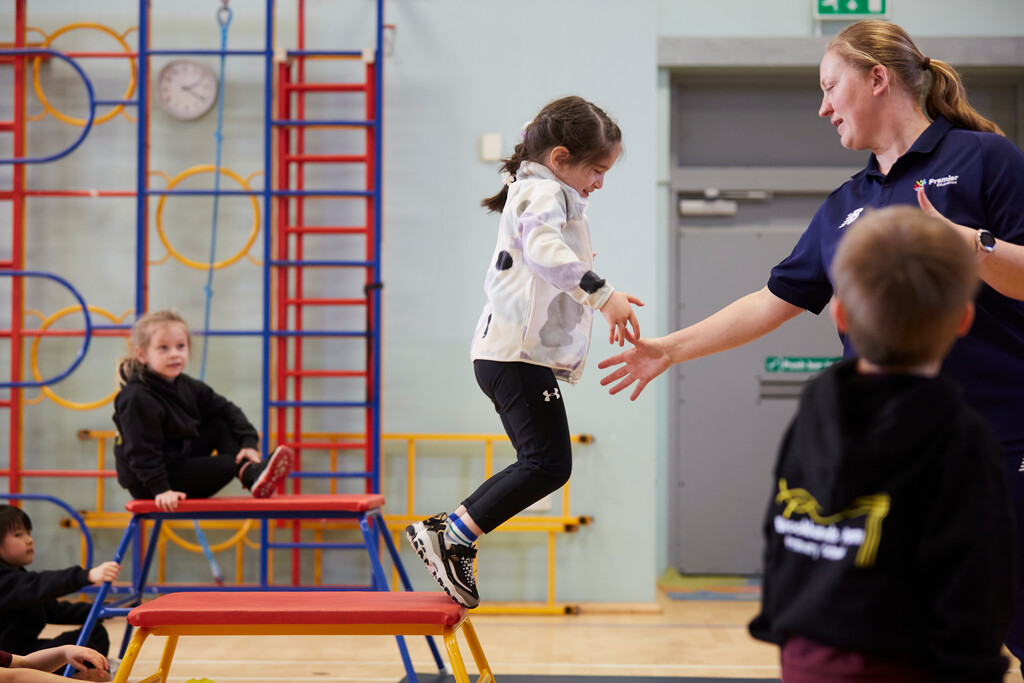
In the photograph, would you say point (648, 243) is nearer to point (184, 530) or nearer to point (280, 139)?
point (280, 139)

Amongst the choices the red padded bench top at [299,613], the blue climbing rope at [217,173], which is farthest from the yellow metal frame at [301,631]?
the blue climbing rope at [217,173]

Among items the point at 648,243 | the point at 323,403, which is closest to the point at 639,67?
the point at 648,243

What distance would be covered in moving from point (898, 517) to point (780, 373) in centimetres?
427

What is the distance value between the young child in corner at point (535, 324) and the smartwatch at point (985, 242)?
0.81m

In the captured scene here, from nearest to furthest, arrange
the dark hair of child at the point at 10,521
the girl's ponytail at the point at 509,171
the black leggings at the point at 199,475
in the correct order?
the girl's ponytail at the point at 509,171 < the dark hair of child at the point at 10,521 < the black leggings at the point at 199,475

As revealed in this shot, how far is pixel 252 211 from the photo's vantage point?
4719mm

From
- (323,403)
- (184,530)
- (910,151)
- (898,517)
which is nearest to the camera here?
(898,517)

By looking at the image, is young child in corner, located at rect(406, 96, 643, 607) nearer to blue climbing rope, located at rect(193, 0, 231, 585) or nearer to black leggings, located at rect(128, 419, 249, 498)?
black leggings, located at rect(128, 419, 249, 498)

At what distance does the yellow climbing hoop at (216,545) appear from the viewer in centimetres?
439

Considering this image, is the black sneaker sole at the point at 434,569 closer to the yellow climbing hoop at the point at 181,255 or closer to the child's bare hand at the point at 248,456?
the child's bare hand at the point at 248,456

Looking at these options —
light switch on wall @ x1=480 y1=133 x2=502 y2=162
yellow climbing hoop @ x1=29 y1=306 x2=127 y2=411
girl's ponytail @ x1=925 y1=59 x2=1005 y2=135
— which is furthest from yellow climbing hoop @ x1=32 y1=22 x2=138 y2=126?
girl's ponytail @ x1=925 y1=59 x2=1005 y2=135

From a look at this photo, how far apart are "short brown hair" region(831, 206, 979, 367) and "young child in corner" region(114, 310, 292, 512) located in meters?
2.68

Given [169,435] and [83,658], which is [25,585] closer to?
[83,658]

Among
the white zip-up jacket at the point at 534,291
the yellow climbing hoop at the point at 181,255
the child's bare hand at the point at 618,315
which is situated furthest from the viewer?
the yellow climbing hoop at the point at 181,255
